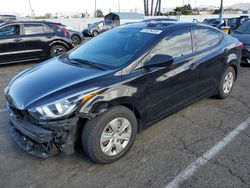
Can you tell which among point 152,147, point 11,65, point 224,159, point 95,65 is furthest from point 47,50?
point 224,159

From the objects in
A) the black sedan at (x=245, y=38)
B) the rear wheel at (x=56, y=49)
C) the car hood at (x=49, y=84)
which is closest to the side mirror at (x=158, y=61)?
the car hood at (x=49, y=84)

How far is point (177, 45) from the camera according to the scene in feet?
11.5

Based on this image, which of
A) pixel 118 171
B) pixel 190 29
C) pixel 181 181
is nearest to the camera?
pixel 181 181

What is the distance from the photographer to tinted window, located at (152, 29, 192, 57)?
10.7 ft

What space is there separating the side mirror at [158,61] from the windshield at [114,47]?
0.21 meters

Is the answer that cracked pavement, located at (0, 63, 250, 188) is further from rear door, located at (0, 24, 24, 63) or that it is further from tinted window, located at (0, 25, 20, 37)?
tinted window, located at (0, 25, 20, 37)

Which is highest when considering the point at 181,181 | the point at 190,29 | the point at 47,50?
the point at 190,29

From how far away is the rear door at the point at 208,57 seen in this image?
151 inches

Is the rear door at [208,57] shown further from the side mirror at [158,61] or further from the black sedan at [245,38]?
the black sedan at [245,38]

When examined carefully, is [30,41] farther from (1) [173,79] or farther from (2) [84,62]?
(1) [173,79]

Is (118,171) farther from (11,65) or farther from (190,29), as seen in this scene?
(11,65)

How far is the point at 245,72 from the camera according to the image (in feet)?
22.6

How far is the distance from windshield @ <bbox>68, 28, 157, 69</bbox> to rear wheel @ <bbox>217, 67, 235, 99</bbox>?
6.55ft

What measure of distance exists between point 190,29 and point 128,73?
154 cm
